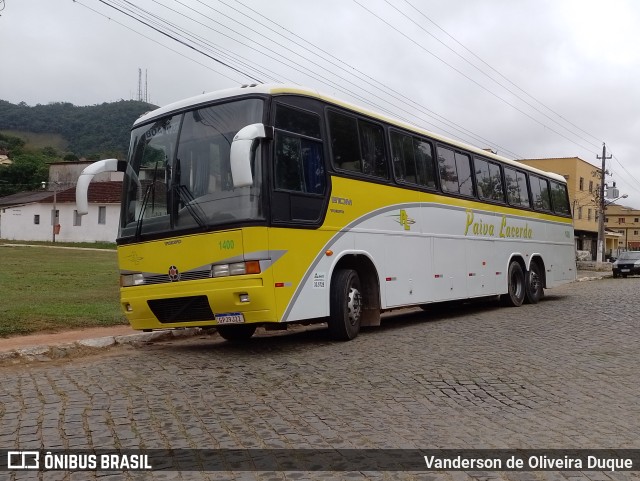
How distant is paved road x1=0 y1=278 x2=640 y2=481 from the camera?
5.08 metres

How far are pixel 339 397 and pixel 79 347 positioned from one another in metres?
5.02

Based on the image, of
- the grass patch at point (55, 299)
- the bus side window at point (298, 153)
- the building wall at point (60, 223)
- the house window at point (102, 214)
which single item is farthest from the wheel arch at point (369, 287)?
the house window at point (102, 214)

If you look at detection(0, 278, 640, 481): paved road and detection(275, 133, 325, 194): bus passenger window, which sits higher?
detection(275, 133, 325, 194): bus passenger window

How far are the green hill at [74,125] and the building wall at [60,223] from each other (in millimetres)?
24177

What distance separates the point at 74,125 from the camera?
332 feet

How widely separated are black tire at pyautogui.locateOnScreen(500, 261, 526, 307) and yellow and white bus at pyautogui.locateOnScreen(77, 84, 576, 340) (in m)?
4.92

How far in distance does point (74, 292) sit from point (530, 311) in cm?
1077

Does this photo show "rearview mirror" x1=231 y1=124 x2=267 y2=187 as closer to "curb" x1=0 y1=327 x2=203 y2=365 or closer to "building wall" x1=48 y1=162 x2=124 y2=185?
"curb" x1=0 y1=327 x2=203 y2=365

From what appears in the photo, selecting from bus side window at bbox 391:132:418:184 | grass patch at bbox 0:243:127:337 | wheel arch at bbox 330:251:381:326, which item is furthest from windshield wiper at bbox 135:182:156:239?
bus side window at bbox 391:132:418:184

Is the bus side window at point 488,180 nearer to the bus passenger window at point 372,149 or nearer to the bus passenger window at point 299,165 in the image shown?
the bus passenger window at point 372,149

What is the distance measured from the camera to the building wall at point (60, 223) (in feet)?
156

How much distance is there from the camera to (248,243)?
27.6ft

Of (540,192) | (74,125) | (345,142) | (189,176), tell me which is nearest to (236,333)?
(189,176)

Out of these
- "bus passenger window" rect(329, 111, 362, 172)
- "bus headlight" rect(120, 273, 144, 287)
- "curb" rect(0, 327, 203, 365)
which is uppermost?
"bus passenger window" rect(329, 111, 362, 172)
